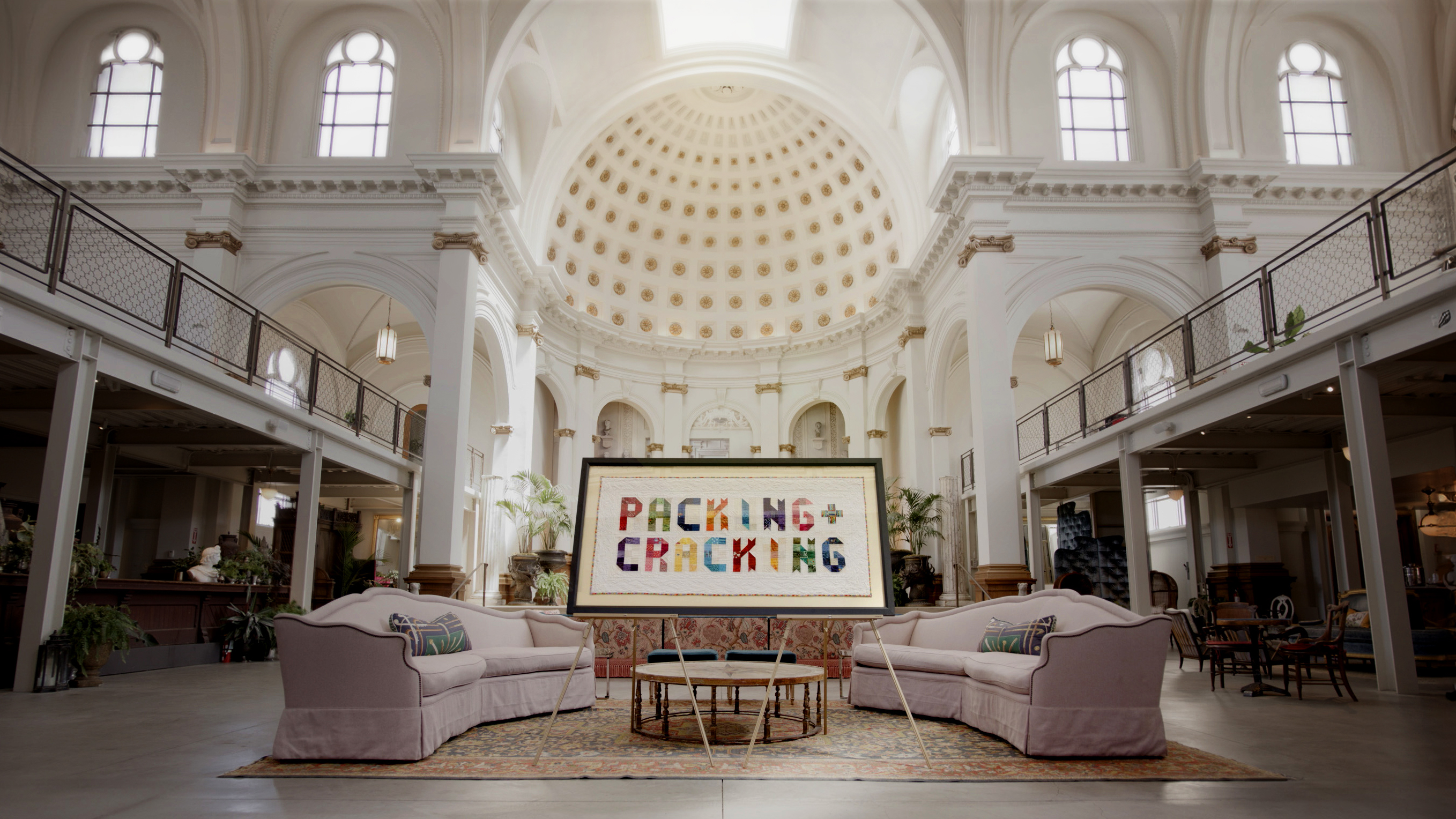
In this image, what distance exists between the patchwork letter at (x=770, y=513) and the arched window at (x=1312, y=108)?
51.4ft

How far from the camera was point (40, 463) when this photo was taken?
1570cm

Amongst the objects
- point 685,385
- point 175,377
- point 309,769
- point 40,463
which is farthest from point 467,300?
point 309,769

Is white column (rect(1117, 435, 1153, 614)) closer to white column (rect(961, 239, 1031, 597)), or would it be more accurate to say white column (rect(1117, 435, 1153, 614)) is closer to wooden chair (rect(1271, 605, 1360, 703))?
white column (rect(961, 239, 1031, 597))

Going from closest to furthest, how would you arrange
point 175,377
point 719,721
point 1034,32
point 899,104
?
point 719,721, point 175,377, point 1034,32, point 899,104

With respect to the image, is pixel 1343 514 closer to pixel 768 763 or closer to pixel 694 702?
pixel 768 763

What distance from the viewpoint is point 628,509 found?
5254 millimetres

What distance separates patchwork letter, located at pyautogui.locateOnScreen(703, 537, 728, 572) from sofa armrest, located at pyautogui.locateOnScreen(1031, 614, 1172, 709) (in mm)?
1973

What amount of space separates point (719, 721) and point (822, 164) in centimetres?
1952

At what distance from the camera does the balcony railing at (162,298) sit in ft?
32.3

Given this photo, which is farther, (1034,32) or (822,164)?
(822,164)

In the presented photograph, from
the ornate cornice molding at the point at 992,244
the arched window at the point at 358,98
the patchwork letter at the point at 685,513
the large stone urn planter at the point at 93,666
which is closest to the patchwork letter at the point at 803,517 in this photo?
the patchwork letter at the point at 685,513

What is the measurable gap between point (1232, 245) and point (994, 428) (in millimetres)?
5377

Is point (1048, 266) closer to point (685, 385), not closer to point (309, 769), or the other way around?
point (685, 385)

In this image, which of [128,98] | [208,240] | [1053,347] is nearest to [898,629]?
[1053,347]
